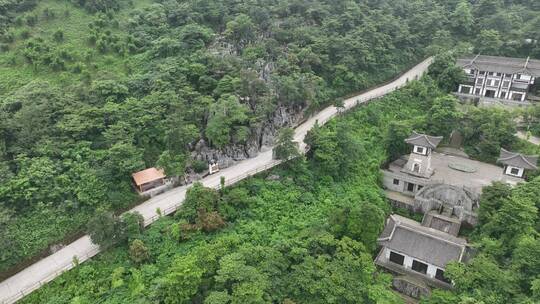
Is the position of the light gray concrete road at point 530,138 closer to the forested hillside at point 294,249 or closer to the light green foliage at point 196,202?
the forested hillside at point 294,249

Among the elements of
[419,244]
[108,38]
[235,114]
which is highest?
[108,38]

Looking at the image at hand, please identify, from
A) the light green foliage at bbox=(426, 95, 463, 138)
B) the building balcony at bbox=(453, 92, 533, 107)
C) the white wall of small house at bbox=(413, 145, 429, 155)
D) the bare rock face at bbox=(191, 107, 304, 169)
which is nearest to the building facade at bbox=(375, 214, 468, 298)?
the white wall of small house at bbox=(413, 145, 429, 155)

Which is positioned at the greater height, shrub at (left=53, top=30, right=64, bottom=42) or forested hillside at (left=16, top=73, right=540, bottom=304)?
shrub at (left=53, top=30, right=64, bottom=42)

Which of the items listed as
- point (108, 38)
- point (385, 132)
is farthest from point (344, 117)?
point (108, 38)

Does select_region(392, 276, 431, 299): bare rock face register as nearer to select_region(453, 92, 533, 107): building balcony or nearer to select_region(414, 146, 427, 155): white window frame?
select_region(414, 146, 427, 155): white window frame

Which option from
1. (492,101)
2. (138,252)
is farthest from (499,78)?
(138,252)

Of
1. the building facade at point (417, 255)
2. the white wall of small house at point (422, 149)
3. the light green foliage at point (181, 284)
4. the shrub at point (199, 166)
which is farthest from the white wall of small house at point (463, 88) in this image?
the light green foliage at point (181, 284)

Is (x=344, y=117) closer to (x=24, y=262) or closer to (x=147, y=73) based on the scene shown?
(x=147, y=73)
